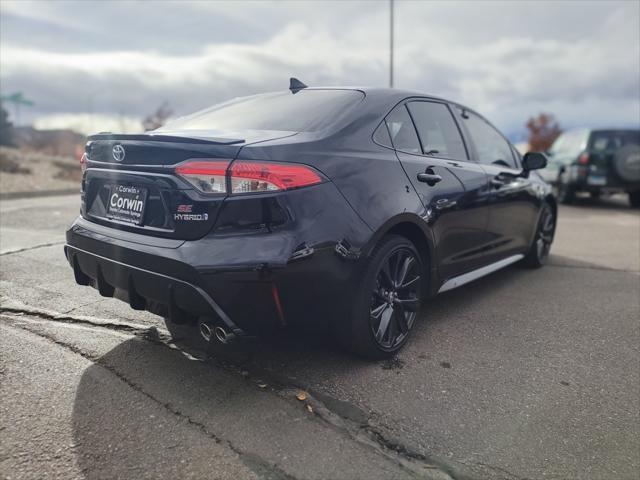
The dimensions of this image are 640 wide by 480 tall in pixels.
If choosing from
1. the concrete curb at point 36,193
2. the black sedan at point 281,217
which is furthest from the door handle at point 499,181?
the concrete curb at point 36,193

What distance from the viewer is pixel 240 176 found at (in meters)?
2.40

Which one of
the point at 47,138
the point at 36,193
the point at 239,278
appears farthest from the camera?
the point at 47,138

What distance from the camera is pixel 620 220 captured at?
9758 mm

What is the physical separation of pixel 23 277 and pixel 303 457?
3292 millimetres

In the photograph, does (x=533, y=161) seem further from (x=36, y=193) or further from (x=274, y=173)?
(x=36, y=193)

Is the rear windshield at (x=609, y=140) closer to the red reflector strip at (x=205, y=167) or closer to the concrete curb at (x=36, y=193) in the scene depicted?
the red reflector strip at (x=205, y=167)

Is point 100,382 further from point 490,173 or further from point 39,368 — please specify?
Result: point 490,173

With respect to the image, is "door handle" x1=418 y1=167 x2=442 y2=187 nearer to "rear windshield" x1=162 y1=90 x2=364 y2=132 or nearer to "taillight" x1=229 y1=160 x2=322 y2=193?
"rear windshield" x1=162 y1=90 x2=364 y2=132

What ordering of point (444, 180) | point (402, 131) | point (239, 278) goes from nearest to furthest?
1. point (239, 278)
2. point (402, 131)
3. point (444, 180)

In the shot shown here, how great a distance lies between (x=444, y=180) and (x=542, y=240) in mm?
2608

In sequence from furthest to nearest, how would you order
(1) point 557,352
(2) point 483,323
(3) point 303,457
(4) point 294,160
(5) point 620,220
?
(5) point 620,220
(2) point 483,323
(1) point 557,352
(4) point 294,160
(3) point 303,457

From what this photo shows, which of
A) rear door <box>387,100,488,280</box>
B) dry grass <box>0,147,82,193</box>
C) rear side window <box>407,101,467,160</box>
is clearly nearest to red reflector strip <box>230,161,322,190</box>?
rear door <box>387,100,488,280</box>

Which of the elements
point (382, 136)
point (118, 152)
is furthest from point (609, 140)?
point (118, 152)

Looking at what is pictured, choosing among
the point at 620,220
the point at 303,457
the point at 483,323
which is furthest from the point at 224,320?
the point at 620,220
